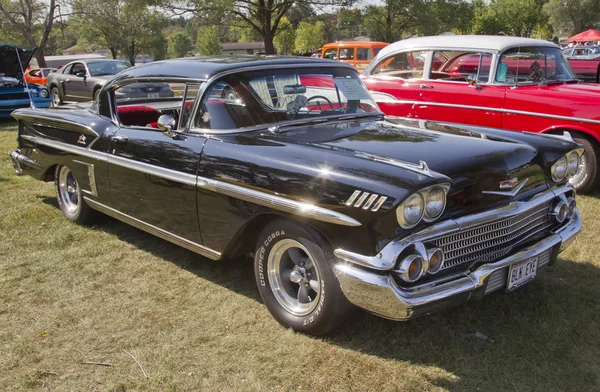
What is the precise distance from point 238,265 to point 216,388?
152 centimetres

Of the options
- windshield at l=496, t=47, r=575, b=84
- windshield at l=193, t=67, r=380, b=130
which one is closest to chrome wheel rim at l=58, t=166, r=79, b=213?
windshield at l=193, t=67, r=380, b=130

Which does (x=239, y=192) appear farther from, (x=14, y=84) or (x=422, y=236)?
(x=14, y=84)

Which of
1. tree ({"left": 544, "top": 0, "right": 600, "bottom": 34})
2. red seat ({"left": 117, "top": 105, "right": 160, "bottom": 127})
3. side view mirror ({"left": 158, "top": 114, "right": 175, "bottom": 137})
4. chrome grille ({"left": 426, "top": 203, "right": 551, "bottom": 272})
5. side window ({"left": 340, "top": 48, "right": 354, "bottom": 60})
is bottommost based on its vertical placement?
chrome grille ({"left": 426, "top": 203, "right": 551, "bottom": 272})

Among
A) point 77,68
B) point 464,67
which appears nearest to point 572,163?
point 464,67

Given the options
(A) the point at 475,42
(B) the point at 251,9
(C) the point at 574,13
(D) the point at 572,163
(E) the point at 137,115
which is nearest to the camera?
(D) the point at 572,163

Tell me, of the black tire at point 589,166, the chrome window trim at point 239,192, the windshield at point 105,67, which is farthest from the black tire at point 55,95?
the black tire at point 589,166

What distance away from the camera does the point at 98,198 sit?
4.50 metres

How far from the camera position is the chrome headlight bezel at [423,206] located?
260 centimetres

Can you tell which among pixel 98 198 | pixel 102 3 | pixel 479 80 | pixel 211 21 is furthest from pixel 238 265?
pixel 102 3

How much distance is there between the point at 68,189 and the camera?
516 centimetres

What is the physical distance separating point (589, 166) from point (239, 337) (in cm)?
444

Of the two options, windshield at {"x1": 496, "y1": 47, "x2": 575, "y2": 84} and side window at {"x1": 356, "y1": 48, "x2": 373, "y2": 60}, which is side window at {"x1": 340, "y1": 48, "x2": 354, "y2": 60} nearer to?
side window at {"x1": 356, "y1": 48, "x2": 373, "y2": 60}

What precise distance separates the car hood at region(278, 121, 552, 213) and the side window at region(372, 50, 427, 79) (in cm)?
374

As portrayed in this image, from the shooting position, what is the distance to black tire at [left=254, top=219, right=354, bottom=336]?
9.46ft
